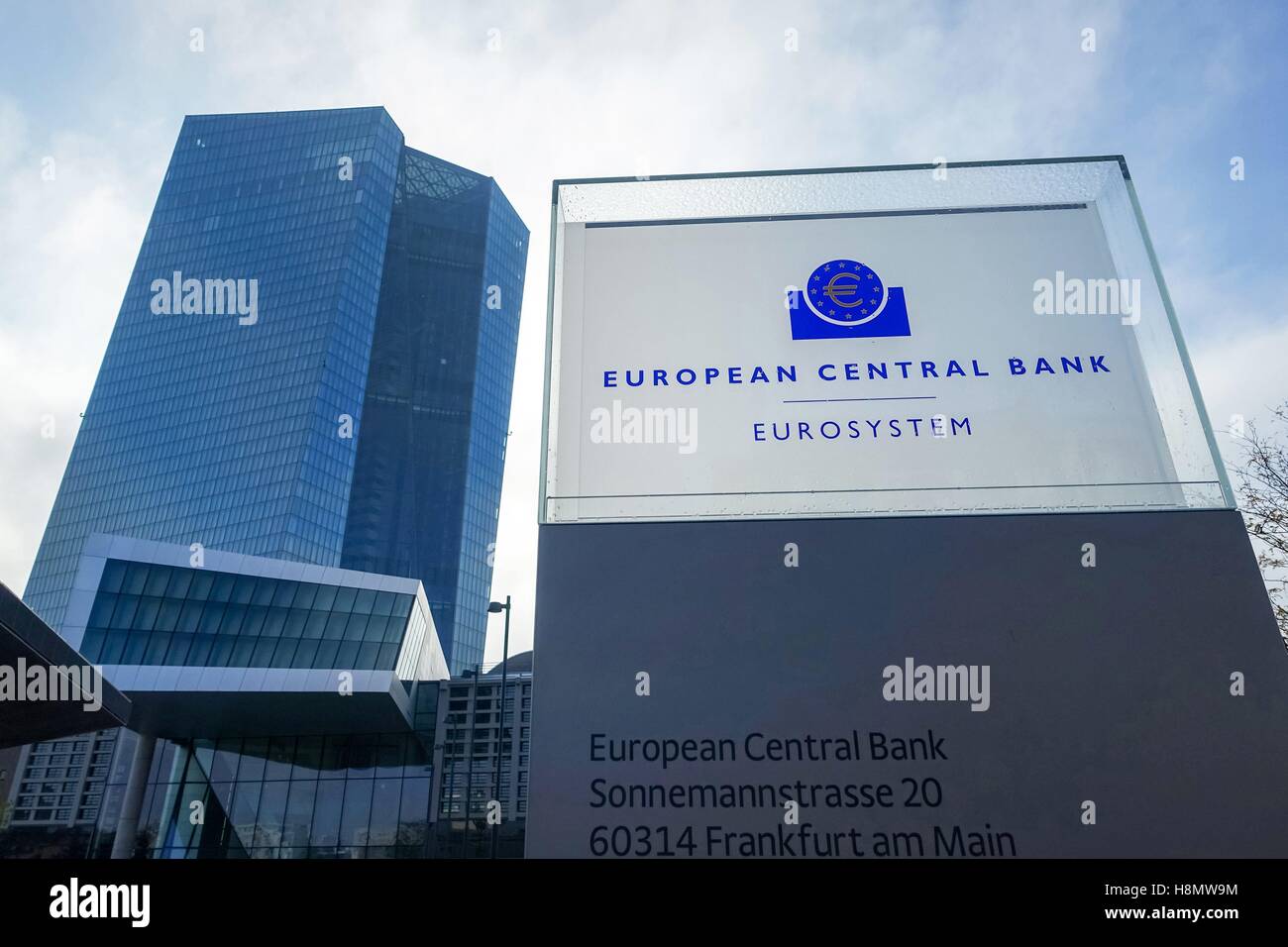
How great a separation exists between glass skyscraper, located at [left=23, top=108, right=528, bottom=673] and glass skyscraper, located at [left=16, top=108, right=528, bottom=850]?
0.91 ft

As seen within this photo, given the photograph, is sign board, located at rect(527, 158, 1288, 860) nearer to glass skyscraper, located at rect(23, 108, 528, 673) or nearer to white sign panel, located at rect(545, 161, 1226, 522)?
white sign panel, located at rect(545, 161, 1226, 522)

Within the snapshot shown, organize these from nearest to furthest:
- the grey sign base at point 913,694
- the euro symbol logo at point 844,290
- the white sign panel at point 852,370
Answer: the grey sign base at point 913,694 < the white sign panel at point 852,370 < the euro symbol logo at point 844,290

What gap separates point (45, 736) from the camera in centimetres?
1942

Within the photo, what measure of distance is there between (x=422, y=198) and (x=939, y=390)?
14456 cm

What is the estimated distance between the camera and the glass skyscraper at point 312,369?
93875 mm

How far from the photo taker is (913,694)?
355 cm

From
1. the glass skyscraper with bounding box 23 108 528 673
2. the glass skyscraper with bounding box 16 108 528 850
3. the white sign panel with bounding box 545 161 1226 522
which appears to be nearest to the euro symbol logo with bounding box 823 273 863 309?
the white sign panel with bounding box 545 161 1226 522

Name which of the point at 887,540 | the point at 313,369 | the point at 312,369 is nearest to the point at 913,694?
the point at 887,540

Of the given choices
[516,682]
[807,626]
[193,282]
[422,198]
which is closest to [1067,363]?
[807,626]

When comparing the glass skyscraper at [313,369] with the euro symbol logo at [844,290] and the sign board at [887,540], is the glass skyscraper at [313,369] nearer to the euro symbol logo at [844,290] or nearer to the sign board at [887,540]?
the sign board at [887,540]

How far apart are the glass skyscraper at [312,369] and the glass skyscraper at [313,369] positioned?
0.91 feet

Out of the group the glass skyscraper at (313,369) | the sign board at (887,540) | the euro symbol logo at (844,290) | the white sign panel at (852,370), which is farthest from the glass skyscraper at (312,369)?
the euro symbol logo at (844,290)

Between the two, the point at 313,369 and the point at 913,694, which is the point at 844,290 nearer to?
the point at 913,694

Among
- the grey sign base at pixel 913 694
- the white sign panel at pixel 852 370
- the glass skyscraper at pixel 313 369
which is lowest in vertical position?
the grey sign base at pixel 913 694
